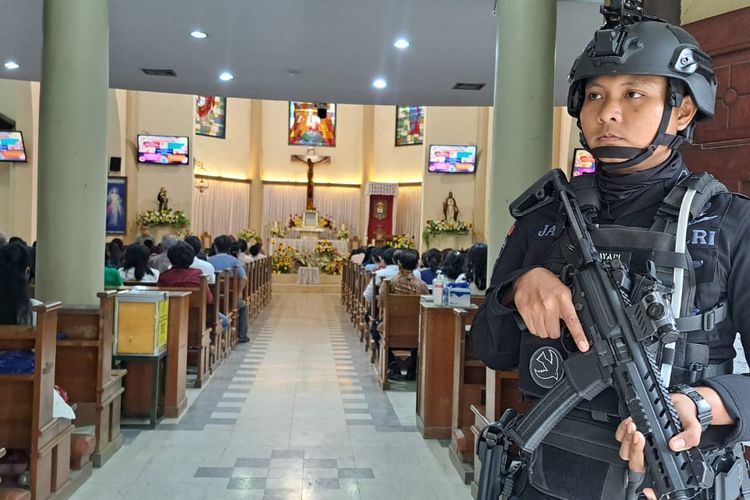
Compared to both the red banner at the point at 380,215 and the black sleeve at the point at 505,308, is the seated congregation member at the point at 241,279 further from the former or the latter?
the red banner at the point at 380,215

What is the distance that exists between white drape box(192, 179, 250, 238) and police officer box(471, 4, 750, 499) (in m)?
15.8

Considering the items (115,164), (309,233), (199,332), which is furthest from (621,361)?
(309,233)

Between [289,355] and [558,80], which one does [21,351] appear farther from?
[558,80]

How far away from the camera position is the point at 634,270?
1175mm

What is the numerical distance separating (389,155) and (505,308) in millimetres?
17059

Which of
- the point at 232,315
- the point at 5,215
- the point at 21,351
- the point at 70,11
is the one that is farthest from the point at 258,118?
the point at 21,351

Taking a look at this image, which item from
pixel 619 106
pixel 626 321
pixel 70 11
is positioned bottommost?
pixel 626 321

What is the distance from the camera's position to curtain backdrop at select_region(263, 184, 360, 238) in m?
18.4

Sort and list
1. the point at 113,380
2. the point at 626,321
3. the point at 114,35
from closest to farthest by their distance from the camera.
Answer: the point at 626,321 → the point at 113,380 → the point at 114,35

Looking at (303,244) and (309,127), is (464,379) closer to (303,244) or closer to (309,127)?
(303,244)

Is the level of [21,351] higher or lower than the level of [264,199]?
lower

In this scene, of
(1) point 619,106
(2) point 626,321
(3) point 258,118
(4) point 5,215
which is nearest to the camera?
(2) point 626,321

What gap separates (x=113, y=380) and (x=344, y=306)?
8.33 m

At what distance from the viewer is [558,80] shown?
6801 millimetres
